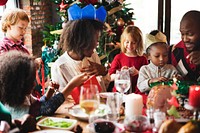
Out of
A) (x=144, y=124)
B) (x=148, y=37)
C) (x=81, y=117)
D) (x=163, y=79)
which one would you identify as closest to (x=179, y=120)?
(x=144, y=124)

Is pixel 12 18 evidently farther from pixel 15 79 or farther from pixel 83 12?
pixel 15 79

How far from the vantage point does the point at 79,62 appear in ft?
7.41

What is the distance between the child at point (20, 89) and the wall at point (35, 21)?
8.99ft

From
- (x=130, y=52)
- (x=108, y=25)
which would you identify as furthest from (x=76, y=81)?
(x=108, y=25)

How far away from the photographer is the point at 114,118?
1.51 metres

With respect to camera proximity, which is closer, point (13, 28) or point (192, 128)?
point (192, 128)

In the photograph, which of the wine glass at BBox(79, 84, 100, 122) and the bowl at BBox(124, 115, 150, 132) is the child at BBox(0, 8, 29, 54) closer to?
the wine glass at BBox(79, 84, 100, 122)

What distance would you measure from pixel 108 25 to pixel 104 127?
2.50m

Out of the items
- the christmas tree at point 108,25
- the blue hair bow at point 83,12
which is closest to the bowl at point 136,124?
the blue hair bow at point 83,12

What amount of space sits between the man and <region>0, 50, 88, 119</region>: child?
128 cm

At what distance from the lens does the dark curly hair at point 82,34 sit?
2.23m

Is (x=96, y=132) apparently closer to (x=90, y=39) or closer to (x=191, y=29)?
(x=90, y=39)

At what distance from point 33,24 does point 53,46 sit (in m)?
0.70

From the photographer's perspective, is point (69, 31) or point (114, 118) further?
point (69, 31)
